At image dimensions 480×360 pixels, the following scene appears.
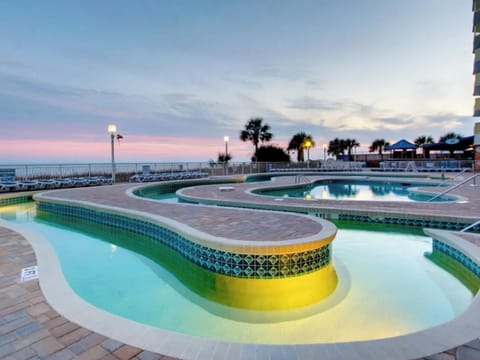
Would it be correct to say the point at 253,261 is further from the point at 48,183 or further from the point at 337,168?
the point at 337,168

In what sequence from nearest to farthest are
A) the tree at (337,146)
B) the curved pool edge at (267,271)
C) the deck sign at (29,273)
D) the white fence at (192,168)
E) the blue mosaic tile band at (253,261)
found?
the deck sign at (29,273) < the curved pool edge at (267,271) < the blue mosaic tile band at (253,261) < the white fence at (192,168) < the tree at (337,146)

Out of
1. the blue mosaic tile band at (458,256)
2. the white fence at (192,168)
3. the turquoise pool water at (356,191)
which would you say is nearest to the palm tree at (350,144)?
the white fence at (192,168)

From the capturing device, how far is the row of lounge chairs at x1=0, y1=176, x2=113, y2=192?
436 inches

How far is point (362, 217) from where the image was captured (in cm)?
620

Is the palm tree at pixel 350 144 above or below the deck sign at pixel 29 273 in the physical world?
above

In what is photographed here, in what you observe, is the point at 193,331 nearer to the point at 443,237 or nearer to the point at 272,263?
the point at 272,263

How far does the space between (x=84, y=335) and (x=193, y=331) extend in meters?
1.03

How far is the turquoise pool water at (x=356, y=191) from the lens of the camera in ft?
32.3

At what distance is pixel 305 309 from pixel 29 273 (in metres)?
3.00

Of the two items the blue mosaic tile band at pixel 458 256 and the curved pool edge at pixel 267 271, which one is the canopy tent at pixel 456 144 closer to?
the blue mosaic tile band at pixel 458 256

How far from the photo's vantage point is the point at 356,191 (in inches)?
487

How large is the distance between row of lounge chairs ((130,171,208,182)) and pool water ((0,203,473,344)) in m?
10.1

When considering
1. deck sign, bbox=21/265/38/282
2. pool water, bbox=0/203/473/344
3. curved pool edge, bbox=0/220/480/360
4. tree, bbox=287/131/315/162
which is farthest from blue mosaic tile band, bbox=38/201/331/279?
tree, bbox=287/131/315/162

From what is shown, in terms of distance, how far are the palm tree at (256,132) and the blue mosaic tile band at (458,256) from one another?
26.2 metres
